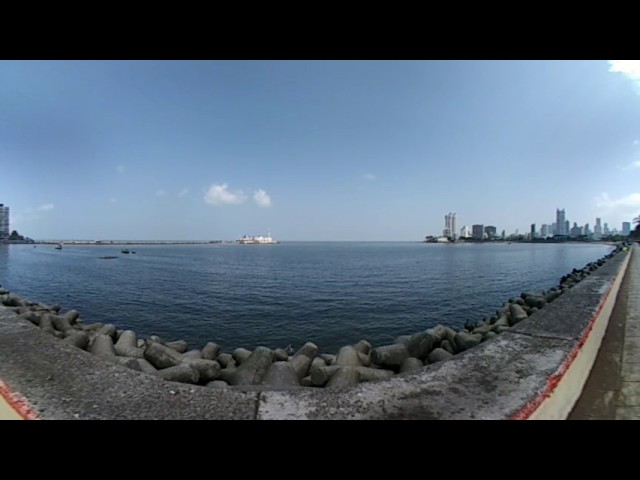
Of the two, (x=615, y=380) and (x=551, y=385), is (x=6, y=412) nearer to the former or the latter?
(x=551, y=385)

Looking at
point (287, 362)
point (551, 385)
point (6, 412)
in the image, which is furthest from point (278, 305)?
point (551, 385)

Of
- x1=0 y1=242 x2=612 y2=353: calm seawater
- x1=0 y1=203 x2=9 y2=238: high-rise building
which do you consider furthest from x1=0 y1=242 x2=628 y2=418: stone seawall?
x1=0 y1=203 x2=9 y2=238: high-rise building

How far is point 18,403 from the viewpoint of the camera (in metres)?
2.29

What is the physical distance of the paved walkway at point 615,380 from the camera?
2.72m

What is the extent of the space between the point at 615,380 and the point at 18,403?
5.81 metres

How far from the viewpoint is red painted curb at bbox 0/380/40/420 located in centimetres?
217

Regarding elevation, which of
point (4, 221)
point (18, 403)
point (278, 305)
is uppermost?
point (4, 221)

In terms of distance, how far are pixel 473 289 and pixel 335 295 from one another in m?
11.3

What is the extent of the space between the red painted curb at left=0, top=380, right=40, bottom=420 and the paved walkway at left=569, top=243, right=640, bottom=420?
14.5 feet

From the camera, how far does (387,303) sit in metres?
18.1

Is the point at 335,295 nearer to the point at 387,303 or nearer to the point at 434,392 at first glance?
the point at 387,303

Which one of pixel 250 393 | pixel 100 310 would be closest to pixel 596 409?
pixel 250 393

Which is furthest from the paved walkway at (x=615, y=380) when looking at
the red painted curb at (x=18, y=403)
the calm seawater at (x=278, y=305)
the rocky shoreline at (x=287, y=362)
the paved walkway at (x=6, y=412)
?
the calm seawater at (x=278, y=305)
